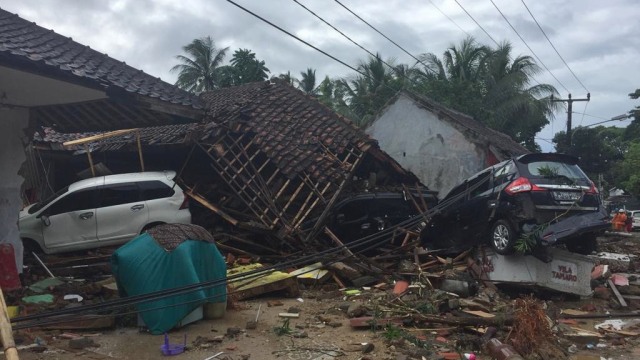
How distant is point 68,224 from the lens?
34.8 ft

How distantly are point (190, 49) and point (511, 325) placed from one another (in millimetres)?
34553

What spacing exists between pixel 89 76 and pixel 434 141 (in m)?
18.1

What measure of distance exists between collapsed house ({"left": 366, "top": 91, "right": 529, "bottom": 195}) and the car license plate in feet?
40.4

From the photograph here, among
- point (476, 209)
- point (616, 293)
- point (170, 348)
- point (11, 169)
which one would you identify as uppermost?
point (11, 169)

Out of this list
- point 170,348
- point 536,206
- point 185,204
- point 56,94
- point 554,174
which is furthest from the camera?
point 185,204

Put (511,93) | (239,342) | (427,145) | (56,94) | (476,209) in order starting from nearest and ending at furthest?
(239,342), (56,94), (476,209), (427,145), (511,93)

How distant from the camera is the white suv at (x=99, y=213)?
10586 millimetres

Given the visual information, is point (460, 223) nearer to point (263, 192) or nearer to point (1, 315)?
point (263, 192)

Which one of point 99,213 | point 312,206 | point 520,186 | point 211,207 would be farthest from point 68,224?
point 520,186

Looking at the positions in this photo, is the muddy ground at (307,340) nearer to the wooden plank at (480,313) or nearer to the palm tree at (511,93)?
the wooden plank at (480,313)

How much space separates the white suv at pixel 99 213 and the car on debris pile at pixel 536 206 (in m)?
6.08

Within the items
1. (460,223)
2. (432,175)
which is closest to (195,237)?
(460,223)

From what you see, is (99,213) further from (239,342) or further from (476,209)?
(476,209)

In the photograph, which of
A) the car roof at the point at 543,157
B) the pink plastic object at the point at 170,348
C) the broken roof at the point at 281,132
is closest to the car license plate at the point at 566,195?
the car roof at the point at 543,157
